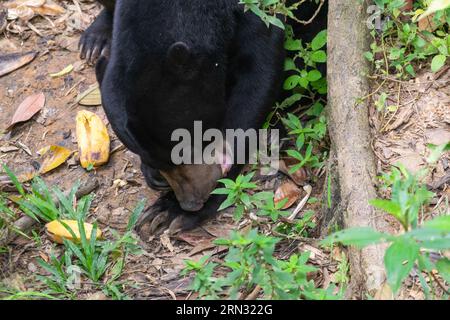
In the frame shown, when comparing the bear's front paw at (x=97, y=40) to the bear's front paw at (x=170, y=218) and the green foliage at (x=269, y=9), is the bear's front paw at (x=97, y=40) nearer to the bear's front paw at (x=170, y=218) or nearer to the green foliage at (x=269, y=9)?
the bear's front paw at (x=170, y=218)

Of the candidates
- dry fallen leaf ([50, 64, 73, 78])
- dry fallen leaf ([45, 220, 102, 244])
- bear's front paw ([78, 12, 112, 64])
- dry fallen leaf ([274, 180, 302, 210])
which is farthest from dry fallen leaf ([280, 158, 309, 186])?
dry fallen leaf ([50, 64, 73, 78])

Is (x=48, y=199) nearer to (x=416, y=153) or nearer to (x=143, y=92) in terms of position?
(x=143, y=92)

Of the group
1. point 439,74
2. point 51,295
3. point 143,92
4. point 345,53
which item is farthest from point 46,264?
point 439,74

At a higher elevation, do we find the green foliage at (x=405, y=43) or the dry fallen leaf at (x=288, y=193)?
the green foliage at (x=405, y=43)

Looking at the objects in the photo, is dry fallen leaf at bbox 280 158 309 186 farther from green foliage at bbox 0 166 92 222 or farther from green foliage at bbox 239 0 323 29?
green foliage at bbox 0 166 92 222

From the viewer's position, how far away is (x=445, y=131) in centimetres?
408

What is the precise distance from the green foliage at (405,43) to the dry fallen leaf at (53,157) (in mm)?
2061

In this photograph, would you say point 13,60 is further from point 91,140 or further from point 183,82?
point 183,82

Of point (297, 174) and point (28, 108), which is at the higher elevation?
point (28, 108)

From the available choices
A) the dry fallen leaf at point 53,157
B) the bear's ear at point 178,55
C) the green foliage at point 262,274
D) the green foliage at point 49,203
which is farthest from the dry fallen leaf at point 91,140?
the green foliage at point 262,274

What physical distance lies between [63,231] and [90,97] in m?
1.38

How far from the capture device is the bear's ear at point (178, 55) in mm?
3908

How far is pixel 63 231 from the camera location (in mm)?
4332

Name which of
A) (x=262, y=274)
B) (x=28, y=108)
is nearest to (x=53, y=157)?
(x=28, y=108)
